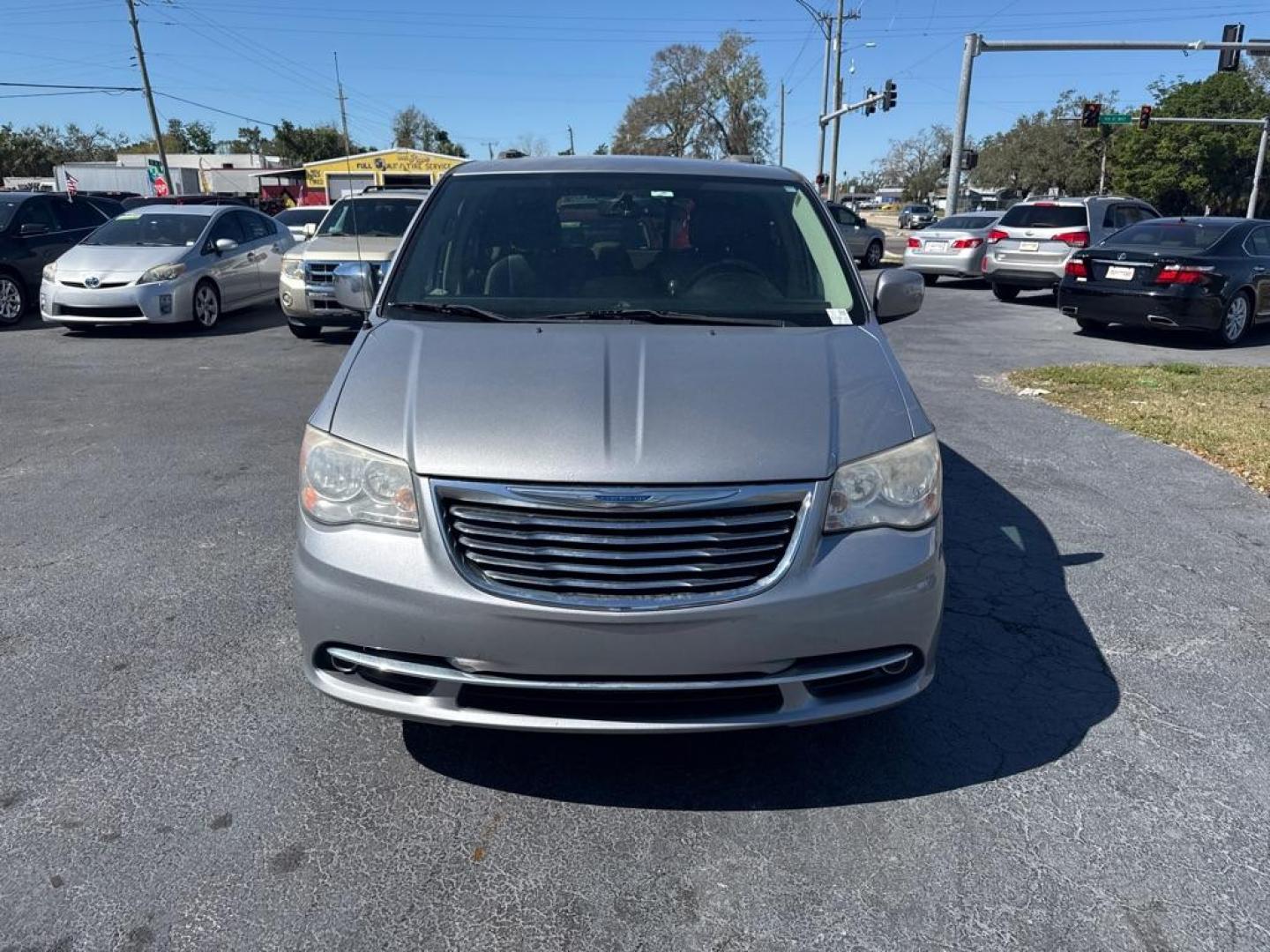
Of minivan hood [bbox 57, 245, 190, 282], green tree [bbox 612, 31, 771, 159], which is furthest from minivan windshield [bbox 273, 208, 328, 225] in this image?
green tree [bbox 612, 31, 771, 159]

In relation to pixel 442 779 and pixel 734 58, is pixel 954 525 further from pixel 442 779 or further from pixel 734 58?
pixel 734 58

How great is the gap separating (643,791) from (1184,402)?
7.18 meters

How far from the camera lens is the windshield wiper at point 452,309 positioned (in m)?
3.46

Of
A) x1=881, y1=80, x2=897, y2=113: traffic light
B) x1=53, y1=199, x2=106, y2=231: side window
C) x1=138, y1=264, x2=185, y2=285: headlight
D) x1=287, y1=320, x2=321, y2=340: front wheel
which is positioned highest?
x1=881, y1=80, x2=897, y2=113: traffic light

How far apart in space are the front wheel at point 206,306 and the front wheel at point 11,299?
2514 mm

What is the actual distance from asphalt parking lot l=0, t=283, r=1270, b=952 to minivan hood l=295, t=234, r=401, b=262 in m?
6.21

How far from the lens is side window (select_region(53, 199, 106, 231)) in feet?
44.3

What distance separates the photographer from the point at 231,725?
10.2 feet

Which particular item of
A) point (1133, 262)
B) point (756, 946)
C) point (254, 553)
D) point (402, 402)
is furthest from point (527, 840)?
point (1133, 262)

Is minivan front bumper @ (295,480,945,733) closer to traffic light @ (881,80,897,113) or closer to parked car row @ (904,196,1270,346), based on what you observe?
parked car row @ (904,196,1270,346)

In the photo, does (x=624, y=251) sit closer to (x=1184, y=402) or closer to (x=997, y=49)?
(x=1184, y=402)

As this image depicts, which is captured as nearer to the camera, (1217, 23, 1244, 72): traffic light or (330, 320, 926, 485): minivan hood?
(330, 320, 926, 485): minivan hood

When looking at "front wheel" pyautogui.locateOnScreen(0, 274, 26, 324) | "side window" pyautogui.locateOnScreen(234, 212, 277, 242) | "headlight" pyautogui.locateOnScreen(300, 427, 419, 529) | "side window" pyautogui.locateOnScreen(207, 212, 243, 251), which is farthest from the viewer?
"side window" pyautogui.locateOnScreen(234, 212, 277, 242)

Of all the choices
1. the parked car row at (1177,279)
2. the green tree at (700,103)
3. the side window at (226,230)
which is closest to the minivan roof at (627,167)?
the parked car row at (1177,279)
